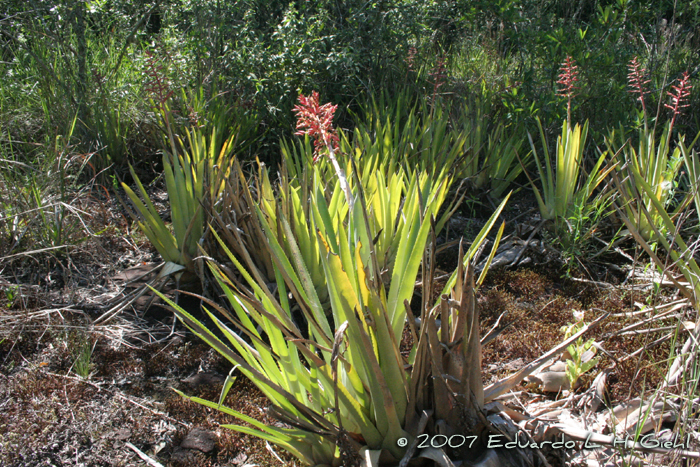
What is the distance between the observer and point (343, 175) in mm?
1224

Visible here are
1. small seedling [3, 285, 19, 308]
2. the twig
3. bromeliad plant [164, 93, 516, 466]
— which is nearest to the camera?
bromeliad plant [164, 93, 516, 466]

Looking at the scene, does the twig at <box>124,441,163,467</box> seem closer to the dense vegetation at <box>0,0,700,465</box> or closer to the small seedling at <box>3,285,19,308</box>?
the dense vegetation at <box>0,0,700,465</box>

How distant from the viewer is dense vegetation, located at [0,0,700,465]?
3.80ft

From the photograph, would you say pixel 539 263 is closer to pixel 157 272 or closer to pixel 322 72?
pixel 157 272

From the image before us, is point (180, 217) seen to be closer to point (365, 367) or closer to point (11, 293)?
point (11, 293)

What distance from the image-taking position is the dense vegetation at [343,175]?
1.16m

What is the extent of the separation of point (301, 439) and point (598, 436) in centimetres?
72

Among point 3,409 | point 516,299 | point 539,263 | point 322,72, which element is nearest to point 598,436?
point 516,299

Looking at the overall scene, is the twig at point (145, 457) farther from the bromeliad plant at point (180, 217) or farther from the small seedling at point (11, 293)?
the small seedling at point (11, 293)

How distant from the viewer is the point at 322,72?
3.98m

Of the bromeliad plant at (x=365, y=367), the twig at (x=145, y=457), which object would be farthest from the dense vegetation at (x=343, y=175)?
the twig at (x=145, y=457)

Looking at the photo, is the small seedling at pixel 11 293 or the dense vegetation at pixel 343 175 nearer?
the dense vegetation at pixel 343 175

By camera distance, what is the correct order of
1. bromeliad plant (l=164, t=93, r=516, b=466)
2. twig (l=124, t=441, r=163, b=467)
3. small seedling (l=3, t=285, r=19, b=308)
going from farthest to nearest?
1. small seedling (l=3, t=285, r=19, b=308)
2. twig (l=124, t=441, r=163, b=467)
3. bromeliad plant (l=164, t=93, r=516, b=466)

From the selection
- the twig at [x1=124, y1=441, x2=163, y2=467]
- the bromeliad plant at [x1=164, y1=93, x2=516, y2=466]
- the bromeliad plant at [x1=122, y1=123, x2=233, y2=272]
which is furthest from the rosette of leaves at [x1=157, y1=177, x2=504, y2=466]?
the bromeliad plant at [x1=122, y1=123, x2=233, y2=272]
